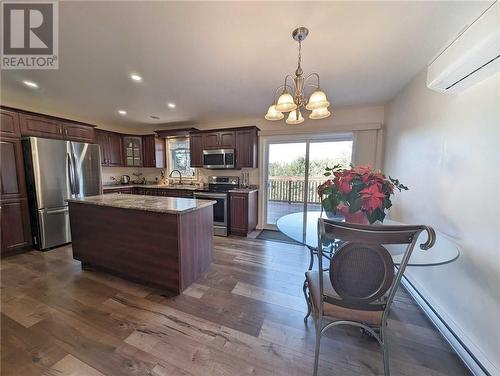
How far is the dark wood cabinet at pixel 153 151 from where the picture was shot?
478 cm

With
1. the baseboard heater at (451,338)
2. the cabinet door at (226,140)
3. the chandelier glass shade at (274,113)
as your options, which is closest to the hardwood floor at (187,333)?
the baseboard heater at (451,338)

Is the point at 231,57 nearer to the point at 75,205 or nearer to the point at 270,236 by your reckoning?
the point at 75,205

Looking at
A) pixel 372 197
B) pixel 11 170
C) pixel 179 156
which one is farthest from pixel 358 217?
pixel 179 156

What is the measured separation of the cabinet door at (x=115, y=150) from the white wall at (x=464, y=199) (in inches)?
Result: 230

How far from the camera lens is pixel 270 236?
3703 mm

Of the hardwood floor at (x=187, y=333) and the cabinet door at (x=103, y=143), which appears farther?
the cabinet door at (x=103, y=143)

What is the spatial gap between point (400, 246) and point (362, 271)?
70cm

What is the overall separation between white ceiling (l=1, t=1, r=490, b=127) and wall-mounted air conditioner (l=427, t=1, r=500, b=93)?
279mm

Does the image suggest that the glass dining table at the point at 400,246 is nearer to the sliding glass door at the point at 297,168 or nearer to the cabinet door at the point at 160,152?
the sliding glass door at the point at 297,168

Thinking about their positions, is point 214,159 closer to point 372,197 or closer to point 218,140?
point 218,140

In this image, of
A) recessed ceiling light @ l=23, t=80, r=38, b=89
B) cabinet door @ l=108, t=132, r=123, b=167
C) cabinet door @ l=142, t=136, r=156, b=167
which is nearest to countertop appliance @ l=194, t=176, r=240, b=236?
cabinet door @ l=142, t=136, r=156, b=167

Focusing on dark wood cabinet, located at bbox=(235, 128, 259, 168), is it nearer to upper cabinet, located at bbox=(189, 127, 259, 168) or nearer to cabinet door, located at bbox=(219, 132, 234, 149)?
upper cabinet, located at bbox=(189, 127, 259, 168)

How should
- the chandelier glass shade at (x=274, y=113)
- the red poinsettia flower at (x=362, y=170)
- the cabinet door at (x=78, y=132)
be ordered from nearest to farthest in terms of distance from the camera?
the red poinsettia flower at (x=362, y=170), the chandelier glass shade at (x=274, y=113), the cabinet door at (x=78, y=132)

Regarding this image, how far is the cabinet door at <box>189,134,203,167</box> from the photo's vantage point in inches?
167
